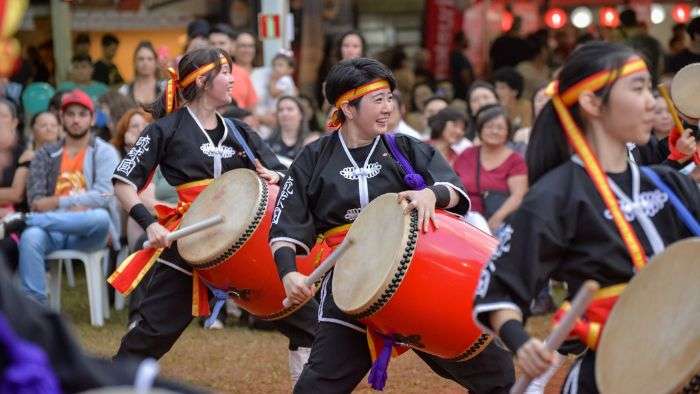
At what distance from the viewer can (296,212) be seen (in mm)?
4992

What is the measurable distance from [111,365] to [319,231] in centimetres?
251

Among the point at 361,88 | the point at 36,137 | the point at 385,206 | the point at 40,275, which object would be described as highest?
the point at 361,88

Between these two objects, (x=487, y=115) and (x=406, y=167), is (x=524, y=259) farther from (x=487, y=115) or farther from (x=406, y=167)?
(x=487, y=115)

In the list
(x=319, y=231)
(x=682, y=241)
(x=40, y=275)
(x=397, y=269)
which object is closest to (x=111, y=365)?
(x=682, y=241)

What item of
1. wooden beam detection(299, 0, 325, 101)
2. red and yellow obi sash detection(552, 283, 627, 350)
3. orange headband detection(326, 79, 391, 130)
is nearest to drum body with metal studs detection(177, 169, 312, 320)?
orange headband detection(326, 79, 391, 130)

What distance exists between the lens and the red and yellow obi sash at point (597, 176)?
3.57 metres

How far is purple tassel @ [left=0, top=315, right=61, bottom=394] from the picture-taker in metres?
2.37

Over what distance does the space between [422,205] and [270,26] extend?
665 cm

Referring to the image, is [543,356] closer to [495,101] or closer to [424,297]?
[424,297]

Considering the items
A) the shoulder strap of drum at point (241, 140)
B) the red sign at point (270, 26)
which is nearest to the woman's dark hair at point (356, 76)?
the shoulder strap of drum at point (241, 140)

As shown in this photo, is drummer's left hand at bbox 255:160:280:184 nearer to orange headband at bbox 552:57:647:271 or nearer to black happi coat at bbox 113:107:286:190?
black happi coat at bbox 113:107:286:190

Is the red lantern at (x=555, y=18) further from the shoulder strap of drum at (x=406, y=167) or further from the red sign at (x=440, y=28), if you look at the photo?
the shoulder strap of drum at (x=406, y=167)

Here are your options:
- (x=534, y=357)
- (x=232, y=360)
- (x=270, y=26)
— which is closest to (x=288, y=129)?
(x=270, y=26)

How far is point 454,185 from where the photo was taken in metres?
5.00
